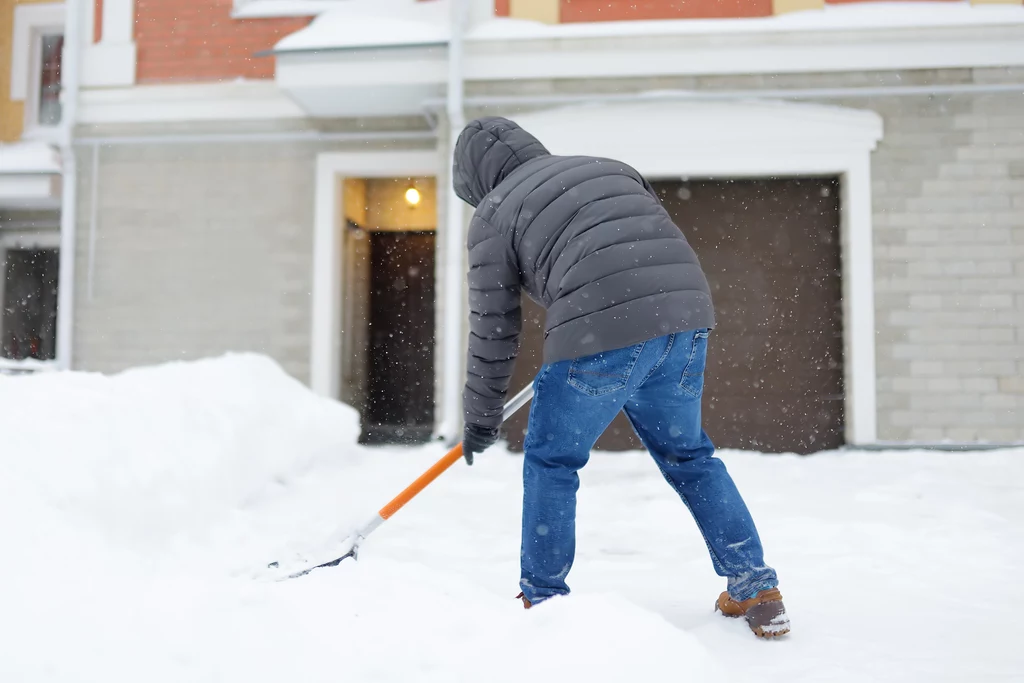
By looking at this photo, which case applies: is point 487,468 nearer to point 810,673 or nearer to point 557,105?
point 557,105

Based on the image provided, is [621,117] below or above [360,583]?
above

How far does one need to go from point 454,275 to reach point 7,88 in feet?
20.1

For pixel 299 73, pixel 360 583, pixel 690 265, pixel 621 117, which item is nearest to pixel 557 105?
pixel 621 117

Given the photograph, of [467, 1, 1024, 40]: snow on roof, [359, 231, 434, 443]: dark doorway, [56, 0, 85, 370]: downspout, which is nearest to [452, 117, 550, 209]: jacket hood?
[467, 1, 1024, 40]: snow on roof

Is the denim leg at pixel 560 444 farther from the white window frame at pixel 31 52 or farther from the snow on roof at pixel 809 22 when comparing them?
the white window frame at pixel 31 52

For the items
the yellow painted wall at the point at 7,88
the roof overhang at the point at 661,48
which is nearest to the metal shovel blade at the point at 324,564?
the roof overhang at the point at 661,48

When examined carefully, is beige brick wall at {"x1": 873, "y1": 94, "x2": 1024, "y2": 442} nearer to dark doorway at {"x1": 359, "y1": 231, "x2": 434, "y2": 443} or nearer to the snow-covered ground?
the snow-covered ground

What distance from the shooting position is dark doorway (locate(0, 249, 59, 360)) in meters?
9.14

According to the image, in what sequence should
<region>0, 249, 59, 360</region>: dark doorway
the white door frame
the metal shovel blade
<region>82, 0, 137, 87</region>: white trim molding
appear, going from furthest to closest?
<region>0, 249, 59, 360</region>: dark doorway
<region>82, 0, 137, 87</region>: white trim molding
the white door frame
the metal shovel blade

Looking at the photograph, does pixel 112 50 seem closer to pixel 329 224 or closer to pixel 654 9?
pixel 329 224

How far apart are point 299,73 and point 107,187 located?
239 centimetres

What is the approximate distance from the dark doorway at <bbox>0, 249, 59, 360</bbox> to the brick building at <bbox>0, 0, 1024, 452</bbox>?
2868mm

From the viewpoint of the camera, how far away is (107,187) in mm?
6805

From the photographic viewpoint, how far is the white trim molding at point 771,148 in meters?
5.57
